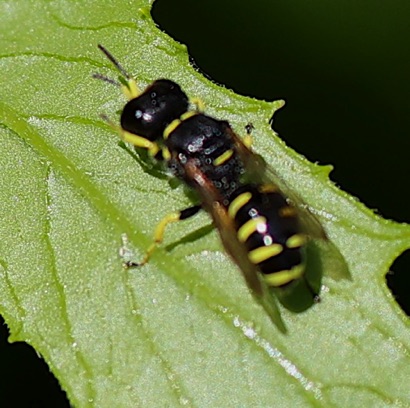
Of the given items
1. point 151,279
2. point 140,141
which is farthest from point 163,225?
point 140,141

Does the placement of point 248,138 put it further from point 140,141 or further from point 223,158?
point 140,141

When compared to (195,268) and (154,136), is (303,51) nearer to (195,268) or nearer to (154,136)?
(154,136)

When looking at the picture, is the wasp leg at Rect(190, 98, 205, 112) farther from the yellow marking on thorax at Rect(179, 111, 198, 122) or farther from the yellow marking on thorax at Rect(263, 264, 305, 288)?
the yellow marking on thorax at Rect(263, 264, 305, 288)

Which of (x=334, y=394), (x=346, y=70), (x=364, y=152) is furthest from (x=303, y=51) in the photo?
(x=334, y=394)

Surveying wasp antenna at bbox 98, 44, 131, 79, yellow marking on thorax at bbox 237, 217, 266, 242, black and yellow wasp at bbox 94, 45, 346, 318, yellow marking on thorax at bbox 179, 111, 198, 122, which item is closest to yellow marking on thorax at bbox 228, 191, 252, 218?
black and yellow wasp at bbox 94, 45, 346, 318

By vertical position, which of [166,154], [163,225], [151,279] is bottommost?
[151,279]

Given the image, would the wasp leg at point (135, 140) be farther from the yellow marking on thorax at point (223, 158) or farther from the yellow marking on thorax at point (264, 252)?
the yellow marking on thorax at point (264, 252)

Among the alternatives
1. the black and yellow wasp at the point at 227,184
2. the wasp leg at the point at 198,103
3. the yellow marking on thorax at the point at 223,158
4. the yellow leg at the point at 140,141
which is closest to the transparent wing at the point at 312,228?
the black and yellow wasp at the point at 227,184
